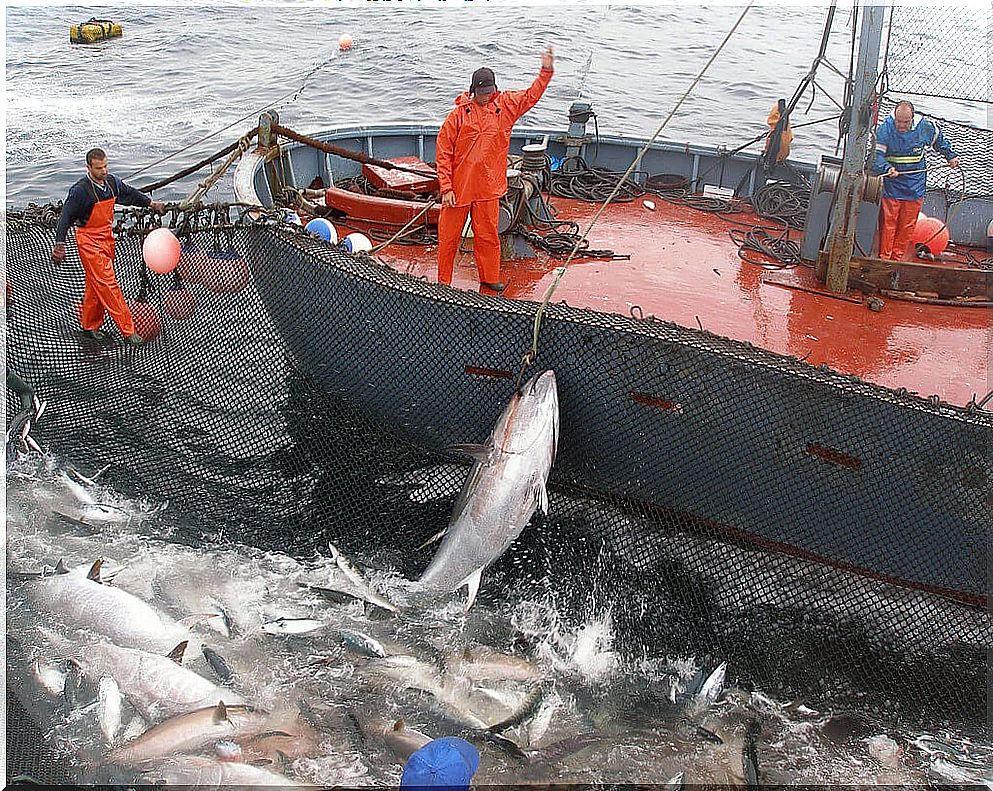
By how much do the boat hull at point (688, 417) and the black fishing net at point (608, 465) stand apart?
0.04 feet

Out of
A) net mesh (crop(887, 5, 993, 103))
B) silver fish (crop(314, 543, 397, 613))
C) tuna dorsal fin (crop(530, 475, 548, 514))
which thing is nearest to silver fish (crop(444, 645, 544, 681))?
silver fish (crop(314, 543, 397, 613))

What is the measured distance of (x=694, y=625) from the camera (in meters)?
5.02

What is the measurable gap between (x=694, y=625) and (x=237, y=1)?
40933mm

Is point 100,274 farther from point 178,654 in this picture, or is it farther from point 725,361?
point 725,361

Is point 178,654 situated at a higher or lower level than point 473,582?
lower

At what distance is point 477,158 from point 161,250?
2.62 m

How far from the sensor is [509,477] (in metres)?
4.76

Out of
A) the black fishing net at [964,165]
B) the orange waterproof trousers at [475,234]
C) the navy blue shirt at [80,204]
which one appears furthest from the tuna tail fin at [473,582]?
the black fishing net at [964,165]

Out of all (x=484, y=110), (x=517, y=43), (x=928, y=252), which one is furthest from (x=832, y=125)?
(x=484, y=110)

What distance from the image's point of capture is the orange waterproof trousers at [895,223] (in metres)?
7.61

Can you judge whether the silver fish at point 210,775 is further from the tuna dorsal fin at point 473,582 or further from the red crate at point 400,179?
the red crate at point 400,179

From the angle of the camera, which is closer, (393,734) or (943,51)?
(393,734)

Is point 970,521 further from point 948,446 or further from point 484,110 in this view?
point 484,110

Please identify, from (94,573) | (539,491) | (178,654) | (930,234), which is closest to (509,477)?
(539,491)
